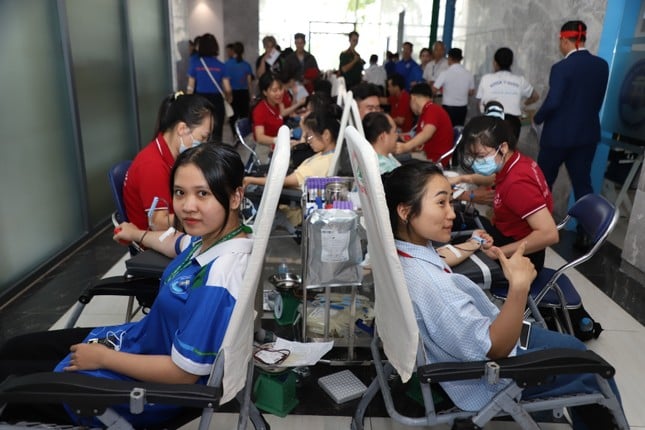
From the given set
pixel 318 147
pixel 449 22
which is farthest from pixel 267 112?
pixel 449 22

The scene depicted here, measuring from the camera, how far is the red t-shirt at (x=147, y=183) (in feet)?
6.69

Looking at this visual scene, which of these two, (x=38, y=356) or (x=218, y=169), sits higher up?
(x=218, y=169)

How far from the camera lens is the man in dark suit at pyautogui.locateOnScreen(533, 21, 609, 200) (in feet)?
11.6

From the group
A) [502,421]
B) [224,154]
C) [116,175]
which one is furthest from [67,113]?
[502,421]

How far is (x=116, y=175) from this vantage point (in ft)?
6.99

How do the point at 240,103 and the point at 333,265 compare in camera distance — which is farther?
the point at 240,103

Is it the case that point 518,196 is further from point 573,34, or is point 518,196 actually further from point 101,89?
point 101,89

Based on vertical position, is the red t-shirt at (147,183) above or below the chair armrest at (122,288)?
above

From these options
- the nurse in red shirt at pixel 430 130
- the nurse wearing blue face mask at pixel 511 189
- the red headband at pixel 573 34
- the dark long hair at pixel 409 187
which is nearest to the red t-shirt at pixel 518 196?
the nurse wearing blue face mask at pixel 511 189

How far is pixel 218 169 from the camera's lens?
129cm

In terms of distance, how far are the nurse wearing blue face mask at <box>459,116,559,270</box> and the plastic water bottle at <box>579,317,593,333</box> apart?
41 centimetres

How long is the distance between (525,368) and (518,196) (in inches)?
39.5

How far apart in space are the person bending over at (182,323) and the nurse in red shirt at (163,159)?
68cm

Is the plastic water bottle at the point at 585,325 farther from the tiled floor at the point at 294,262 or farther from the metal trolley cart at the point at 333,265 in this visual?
the metal trolley cart at the point at 333,265
